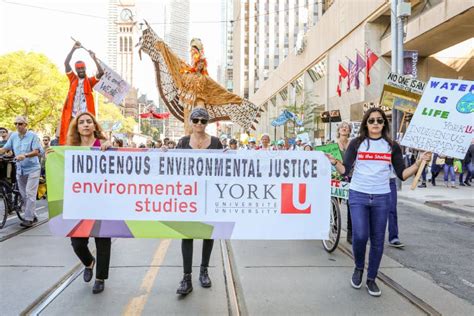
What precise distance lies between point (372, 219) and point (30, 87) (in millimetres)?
37596

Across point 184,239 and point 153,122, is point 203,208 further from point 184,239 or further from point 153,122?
point 153,122

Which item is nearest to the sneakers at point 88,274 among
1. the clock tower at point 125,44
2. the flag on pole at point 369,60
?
the flag on pole at point 369,60

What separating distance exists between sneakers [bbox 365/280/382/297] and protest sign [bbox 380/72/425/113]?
17.3ft

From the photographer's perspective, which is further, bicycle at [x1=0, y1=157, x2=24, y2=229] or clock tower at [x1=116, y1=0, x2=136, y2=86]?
clock tower at [x1=116, y1=0, x2=136, y2=86]

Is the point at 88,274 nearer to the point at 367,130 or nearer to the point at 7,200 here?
the point at 367,130

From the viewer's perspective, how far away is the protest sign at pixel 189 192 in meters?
4.36

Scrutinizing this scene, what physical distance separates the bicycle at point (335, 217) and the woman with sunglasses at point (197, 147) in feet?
6.83

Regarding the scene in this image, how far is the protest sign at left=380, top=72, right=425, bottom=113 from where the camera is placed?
29.0 feet

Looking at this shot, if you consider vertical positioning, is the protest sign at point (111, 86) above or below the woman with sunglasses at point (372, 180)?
above

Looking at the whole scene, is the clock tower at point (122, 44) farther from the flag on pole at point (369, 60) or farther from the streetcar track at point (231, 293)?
the streetcar track at point (231, 293)

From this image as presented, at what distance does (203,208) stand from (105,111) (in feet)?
215

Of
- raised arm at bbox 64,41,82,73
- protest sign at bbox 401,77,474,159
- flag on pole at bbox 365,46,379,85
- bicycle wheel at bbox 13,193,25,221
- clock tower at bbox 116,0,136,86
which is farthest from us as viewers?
clock tower at bbox 116,0,136,86

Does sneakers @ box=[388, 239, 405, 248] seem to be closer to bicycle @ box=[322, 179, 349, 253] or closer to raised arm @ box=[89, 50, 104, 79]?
bicycle @ box=[322, 179, 349, 253]

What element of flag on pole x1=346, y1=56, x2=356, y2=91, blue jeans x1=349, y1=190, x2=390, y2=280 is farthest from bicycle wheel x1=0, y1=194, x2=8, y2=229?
flag on pole x1=346, y1=56, x2=356, y2=91
